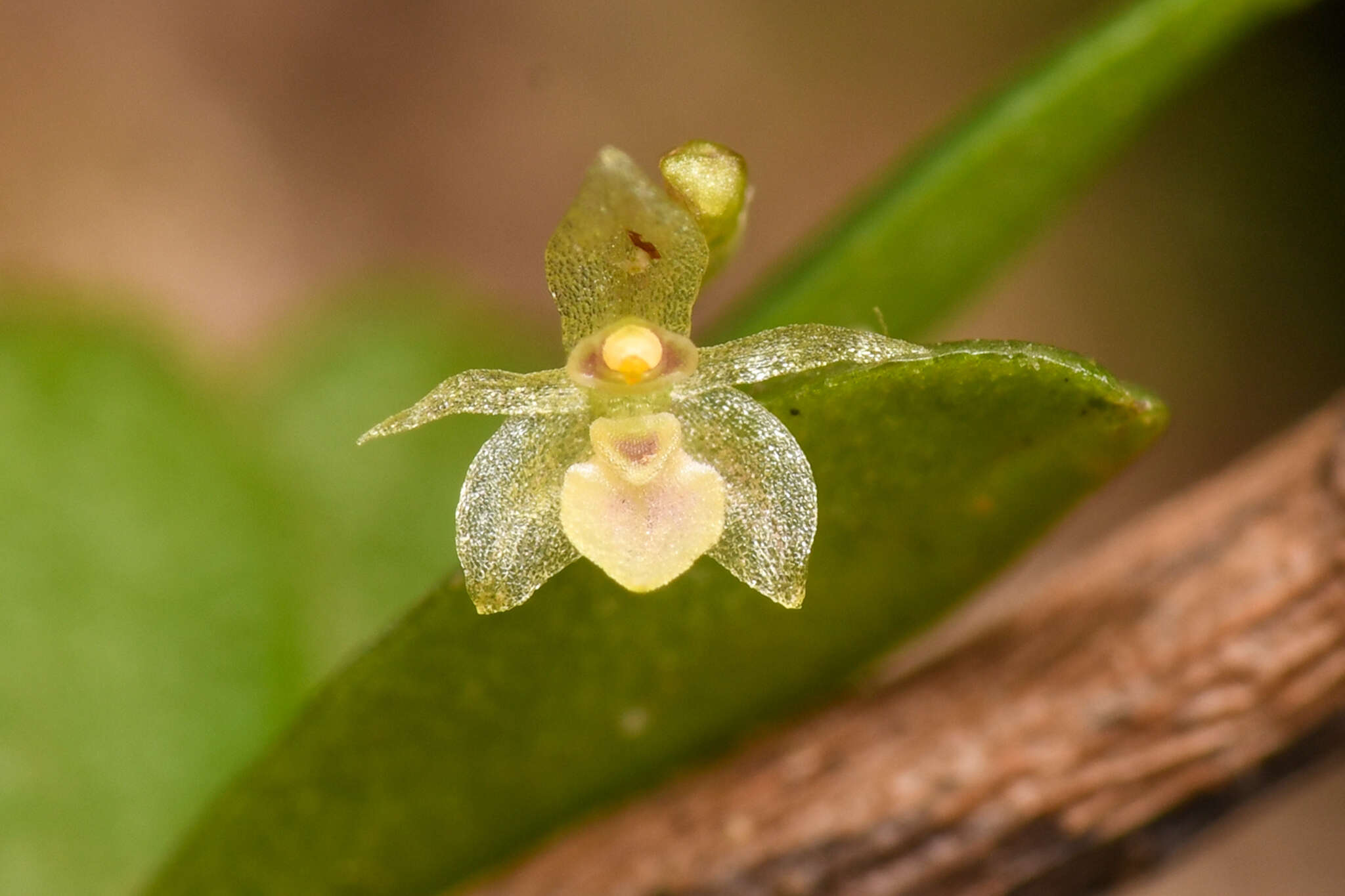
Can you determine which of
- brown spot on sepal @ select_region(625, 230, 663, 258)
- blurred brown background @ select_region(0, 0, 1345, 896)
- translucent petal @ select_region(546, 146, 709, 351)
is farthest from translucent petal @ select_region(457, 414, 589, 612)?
blurred brown background @ select_region(0, 0, 1345, 896)

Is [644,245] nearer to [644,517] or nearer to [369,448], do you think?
[644,517]

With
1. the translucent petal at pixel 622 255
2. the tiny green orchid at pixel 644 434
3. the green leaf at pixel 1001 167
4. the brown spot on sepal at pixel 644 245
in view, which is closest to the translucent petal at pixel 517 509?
the tiny green orchid at pixel 644 434

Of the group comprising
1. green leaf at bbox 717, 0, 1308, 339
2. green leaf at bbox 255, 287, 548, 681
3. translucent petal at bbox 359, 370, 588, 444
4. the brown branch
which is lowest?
the brown branch

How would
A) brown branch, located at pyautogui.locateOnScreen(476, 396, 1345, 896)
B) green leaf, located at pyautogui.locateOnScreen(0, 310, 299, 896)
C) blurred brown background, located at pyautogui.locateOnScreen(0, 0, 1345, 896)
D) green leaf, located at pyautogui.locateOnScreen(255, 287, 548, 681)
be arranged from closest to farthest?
brown branch, located at pyautogui.locateOnScreen(476, 396, 1345, 896) → green leaf, located at pyautogui.locateOnScreen(0, 310, 299, 896) → green leaf, located at pyautogui.locateOnScreen(255, 287, 548, 681) → blurred brown background, located at pyautogui.locateOnScreen(0, 0, 1345, 896)

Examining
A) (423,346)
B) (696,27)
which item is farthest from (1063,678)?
(696,27)

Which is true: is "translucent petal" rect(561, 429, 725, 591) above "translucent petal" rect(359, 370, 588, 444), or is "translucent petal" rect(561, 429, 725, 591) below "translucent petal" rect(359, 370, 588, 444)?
below

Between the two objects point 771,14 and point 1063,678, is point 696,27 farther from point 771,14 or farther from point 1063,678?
point 1063,678

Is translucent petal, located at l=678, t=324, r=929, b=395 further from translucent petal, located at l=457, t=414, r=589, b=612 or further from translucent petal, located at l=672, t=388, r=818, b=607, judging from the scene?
translucent petal, located at l=457, t=414, r=589, b=612
